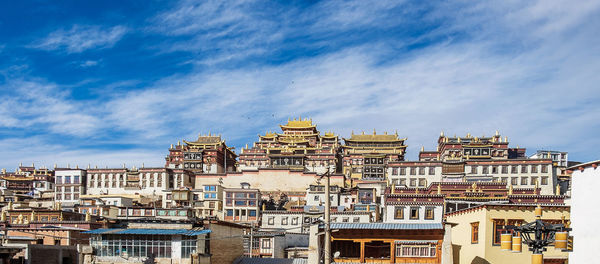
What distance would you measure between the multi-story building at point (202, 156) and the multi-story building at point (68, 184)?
56.5ft

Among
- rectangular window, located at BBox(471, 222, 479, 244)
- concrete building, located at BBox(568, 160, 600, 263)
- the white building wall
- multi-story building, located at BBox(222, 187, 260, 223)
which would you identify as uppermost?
concrete building, located at BBox(568, 160, 600, 263)

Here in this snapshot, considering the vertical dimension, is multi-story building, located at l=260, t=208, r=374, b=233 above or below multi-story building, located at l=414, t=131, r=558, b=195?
below

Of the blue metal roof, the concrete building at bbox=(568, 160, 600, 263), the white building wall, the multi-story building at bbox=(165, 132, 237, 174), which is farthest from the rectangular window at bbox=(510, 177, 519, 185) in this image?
the concrete building at bbox=(568, 160, 600, 263)

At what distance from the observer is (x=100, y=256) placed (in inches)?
1374

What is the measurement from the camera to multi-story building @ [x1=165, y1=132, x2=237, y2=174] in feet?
350

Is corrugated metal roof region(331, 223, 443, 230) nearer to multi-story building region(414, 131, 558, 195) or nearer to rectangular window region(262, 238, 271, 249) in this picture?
rectangular window region(262, 238, 271, 249)

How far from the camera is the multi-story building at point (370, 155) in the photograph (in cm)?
9957

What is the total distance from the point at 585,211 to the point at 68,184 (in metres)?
93.0

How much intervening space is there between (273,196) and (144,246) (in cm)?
5765

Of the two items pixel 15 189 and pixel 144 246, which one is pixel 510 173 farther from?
pixel 15 189

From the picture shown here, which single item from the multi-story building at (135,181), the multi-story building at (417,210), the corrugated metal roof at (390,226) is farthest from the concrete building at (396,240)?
the multi-story building at (135,181)

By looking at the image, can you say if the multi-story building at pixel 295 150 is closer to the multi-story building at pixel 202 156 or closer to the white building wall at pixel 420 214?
the multi-story building at pixel 202 156

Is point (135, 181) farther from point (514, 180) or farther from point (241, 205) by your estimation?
point (514, 180)

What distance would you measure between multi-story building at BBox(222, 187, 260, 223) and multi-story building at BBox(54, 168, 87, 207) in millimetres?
33960
